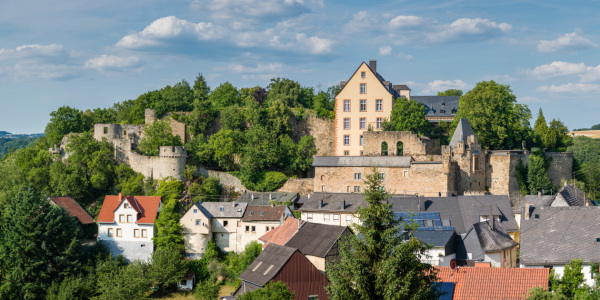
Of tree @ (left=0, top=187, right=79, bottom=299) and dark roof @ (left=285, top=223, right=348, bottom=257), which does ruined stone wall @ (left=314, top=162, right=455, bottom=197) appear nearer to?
dark roof @ (left=285, top=223, right=348, bottom=257)

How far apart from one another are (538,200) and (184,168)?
27983mm

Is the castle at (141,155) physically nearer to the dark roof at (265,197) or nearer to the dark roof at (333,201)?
the dark roof at (265,197)

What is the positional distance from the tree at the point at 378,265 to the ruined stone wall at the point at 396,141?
3098cm

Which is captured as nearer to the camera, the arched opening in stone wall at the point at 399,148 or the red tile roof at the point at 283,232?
the red tile roof at the point at 283,232

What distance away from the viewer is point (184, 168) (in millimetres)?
54094

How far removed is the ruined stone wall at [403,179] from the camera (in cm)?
4691

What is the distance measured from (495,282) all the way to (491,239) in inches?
337

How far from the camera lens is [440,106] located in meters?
60.4

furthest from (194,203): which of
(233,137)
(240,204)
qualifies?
(233,137)

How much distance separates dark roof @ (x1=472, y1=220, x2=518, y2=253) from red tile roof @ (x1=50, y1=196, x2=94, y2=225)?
1195 inches

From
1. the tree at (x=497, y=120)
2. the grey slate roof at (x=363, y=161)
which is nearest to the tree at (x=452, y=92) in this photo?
the tree at (x=497, y=120)

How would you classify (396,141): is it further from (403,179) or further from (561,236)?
(561,236)

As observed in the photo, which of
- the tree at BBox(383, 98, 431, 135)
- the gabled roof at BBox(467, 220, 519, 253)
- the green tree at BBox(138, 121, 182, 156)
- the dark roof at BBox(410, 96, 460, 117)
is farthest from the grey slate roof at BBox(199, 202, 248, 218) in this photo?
the dark roof at BBox(410, 96, 460, 117)

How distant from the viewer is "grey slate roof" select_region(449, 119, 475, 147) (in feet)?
160
